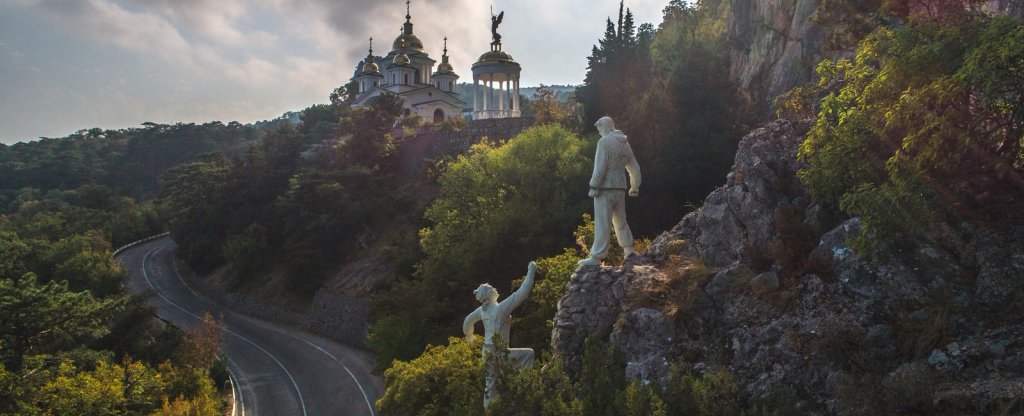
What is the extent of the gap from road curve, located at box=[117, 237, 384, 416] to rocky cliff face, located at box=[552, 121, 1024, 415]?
598 inches

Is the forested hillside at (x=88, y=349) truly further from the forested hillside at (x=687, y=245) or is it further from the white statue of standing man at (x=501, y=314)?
the white statue of standing man at (x=501, y=314)

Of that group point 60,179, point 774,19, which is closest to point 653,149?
point 774,19

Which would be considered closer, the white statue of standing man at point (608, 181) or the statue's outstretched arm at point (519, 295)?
the statue's outstretched arm at point (519, 295)

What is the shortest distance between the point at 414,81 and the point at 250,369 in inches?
1460

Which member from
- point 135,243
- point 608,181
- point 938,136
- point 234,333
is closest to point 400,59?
point 135,243

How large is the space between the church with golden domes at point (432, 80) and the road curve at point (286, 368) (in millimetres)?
20578

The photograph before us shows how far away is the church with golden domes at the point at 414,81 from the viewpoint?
57500 millimetres

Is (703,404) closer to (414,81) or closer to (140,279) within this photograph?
(140,279)

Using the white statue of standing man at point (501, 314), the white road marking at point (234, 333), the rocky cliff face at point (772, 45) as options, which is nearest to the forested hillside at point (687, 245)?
the rocky cliff face at point (772, 45)

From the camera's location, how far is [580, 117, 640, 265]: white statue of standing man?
420 inches

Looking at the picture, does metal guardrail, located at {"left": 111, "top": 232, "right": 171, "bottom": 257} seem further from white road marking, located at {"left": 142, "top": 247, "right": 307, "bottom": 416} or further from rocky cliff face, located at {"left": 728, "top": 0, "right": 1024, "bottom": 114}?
rocky cliff face, located at {"left": 728, "top": 0, "right": 1024, "bottom": 114}

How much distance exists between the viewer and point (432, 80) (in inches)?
2500

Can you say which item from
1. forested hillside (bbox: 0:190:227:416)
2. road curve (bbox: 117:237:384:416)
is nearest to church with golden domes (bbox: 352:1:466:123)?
road curve (bbox: 117:237:384:416)

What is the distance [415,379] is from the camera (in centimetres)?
1095
